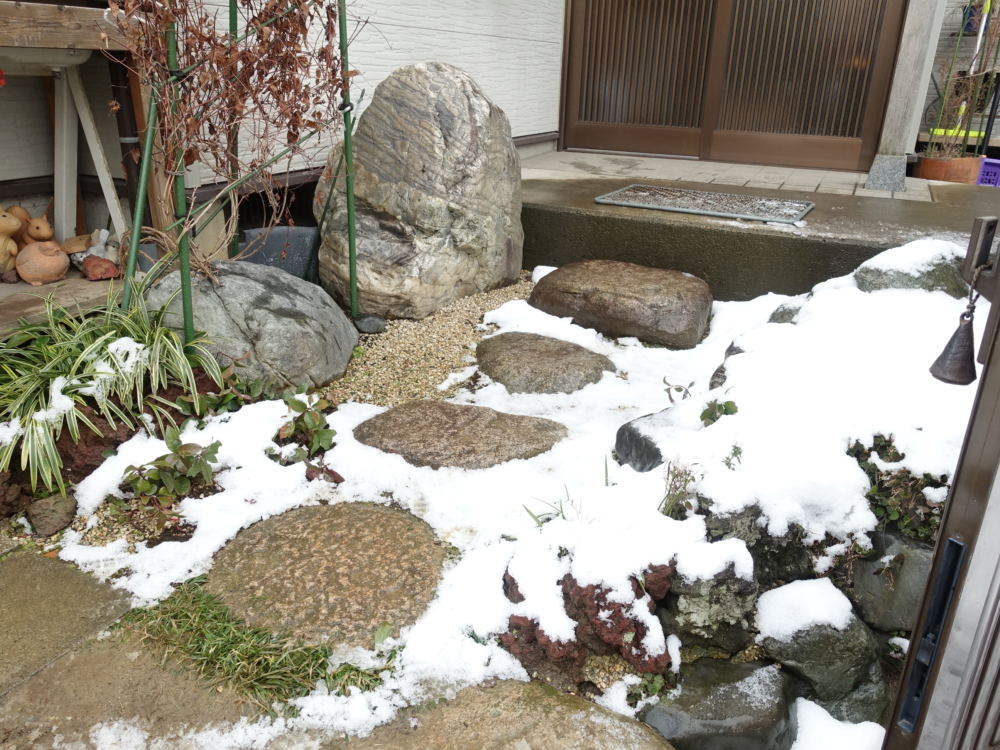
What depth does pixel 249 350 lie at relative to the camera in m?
3.21

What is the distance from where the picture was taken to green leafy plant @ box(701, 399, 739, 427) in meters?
2.60

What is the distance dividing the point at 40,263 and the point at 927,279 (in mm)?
4061

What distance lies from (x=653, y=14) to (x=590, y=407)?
17.8 ft

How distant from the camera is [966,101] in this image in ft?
25.4

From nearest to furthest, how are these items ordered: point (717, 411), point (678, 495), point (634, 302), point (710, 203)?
point (678, 495)
point (717, 411)
point (634, 302)
point (710, 203)

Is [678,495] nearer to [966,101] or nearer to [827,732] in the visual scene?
[827,732]

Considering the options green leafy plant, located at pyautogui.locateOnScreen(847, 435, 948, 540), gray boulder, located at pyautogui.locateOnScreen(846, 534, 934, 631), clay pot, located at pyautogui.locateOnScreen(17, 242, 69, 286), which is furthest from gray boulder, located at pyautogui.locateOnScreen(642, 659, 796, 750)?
clay pot, located at pyautogui.locateOnScreen(17, 242, 69, 286)

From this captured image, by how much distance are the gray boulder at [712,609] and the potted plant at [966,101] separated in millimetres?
6575

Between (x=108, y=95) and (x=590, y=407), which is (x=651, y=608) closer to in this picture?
(x=590, y=407)

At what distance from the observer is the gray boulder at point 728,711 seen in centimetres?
188

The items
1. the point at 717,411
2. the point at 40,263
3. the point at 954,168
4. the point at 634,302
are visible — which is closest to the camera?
the point at 717,411

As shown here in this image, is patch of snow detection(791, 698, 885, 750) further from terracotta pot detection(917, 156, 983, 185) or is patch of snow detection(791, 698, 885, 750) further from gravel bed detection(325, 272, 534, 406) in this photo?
terracotta pot detection(917, 156, 983, 185)

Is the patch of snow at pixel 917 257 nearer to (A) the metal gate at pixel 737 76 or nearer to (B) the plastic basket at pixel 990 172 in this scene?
(A) the metal gate at pixel 737 76

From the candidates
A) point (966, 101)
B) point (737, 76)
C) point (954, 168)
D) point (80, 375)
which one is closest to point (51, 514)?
point (80, 375)
